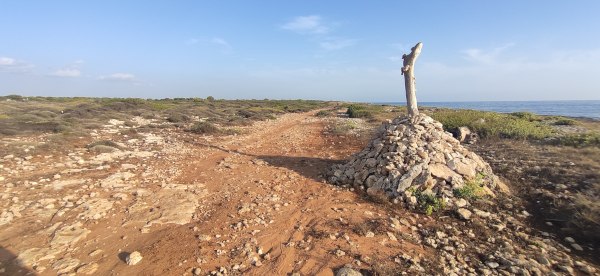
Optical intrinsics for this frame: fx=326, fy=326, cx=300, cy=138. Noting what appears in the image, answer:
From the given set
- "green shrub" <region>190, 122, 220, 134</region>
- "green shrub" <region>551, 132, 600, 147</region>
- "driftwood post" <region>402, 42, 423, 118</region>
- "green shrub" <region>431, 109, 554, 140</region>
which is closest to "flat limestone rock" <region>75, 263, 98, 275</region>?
"driftwood post" <region>402, 42, 423, 118</region>

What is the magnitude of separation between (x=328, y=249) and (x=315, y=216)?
4.44ft

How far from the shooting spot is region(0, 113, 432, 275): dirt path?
4.87 metres

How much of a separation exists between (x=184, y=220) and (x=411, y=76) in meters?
7.74

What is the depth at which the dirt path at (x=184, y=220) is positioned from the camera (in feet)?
16.0

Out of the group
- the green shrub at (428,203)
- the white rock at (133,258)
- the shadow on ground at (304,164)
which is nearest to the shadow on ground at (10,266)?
the white rock at (133,258)

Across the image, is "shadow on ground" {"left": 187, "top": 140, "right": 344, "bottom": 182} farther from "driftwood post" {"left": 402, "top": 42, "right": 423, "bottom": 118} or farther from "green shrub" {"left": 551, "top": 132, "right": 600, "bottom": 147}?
"green shrub" {"left": 551, "top": 132, "right": 600, "bottom": 147}

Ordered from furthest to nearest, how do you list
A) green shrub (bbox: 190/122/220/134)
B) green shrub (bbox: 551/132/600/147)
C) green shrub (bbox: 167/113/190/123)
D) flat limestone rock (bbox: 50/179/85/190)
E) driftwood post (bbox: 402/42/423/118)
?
1. green shrub (bbox: 167/113/190/123)
2. green shrub (bbox: 190/122/220/134)
3. green shrub (bbox: 551/132/600/147)
4. driftwood post (bbox: 402/42/423/118)
5. flat limestone rock (bbox: 50/179/85/190)

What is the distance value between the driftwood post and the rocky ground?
A: 11.4 feet

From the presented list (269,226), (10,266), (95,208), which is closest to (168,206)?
(95,208)

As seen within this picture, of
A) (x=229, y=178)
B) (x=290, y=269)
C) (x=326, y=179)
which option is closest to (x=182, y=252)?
(x=290, y=269)

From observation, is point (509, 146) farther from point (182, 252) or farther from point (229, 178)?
point (182, 252)

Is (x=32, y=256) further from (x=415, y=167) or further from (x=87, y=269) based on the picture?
(x=415, y=167)

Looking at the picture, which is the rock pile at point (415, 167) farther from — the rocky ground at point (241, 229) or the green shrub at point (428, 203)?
the rocky ground at point (241, 229)

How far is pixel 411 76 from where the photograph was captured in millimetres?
10180
